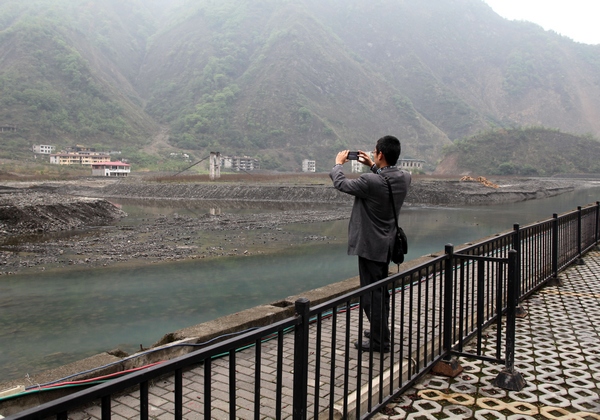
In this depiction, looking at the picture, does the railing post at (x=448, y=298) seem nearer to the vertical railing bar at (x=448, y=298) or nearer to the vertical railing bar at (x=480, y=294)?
the vertical railing bar at (x=448, y=298)

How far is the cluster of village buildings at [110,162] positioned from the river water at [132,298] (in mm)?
46780

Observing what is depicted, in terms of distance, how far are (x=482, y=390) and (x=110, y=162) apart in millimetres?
81219

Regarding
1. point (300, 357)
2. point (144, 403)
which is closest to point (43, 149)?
point (300, 357)

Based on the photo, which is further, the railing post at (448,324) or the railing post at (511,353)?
the railing post at (448,324)

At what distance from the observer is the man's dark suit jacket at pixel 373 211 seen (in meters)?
4.55

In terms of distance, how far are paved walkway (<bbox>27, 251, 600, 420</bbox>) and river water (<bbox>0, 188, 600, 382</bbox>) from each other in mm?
2690

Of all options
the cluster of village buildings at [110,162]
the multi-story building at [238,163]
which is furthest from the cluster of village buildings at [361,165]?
the multi-story building at [238,163]

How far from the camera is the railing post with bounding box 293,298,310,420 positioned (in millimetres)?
2830

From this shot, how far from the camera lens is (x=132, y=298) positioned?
30.6ft

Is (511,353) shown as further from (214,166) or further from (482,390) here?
(214,166)

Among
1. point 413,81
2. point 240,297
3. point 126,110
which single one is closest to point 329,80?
point 413,81

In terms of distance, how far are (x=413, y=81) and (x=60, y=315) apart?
18879 centimetres

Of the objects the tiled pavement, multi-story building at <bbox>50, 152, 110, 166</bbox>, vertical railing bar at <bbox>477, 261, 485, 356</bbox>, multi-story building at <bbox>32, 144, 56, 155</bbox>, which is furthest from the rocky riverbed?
multi-story building at <bbox>32, 144, 56, 155</bbox>

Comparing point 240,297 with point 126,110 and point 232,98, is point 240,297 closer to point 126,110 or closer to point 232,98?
point 126,110
